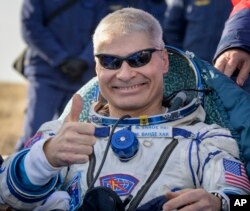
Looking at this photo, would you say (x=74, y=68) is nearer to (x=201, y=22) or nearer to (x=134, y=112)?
(x=201, y=22)

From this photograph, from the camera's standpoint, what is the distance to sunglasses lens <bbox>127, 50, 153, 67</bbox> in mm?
4145

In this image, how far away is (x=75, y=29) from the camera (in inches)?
283

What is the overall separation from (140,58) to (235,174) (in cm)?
72

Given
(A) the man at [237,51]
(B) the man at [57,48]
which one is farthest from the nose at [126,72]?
(B) the man at [57,48]

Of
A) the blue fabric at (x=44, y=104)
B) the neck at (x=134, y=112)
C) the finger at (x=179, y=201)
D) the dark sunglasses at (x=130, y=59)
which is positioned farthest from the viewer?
the blue fabric at (x=44, y=104)

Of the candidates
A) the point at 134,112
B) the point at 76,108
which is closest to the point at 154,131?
the point at 134,112

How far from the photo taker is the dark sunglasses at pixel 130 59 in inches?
163

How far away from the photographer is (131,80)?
4.19 meters

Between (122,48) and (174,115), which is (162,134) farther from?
(122,48)

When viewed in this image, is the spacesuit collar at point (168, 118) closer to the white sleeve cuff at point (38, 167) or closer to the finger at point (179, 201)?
the white sleeve cuff at point (38, 167)

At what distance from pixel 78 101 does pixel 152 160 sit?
50 centimetres

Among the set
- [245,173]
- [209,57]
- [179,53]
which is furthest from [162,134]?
[209,57]

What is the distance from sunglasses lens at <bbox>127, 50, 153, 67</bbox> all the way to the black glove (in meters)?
2.93

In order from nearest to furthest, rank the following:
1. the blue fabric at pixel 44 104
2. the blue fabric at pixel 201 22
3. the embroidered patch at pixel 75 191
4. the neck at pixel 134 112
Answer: the embroidered patch at pixel 75 191 < the neck at pixel 134 112 < the blue fabric at pixel 201 22 < the blue fabric at pixel 44 104
